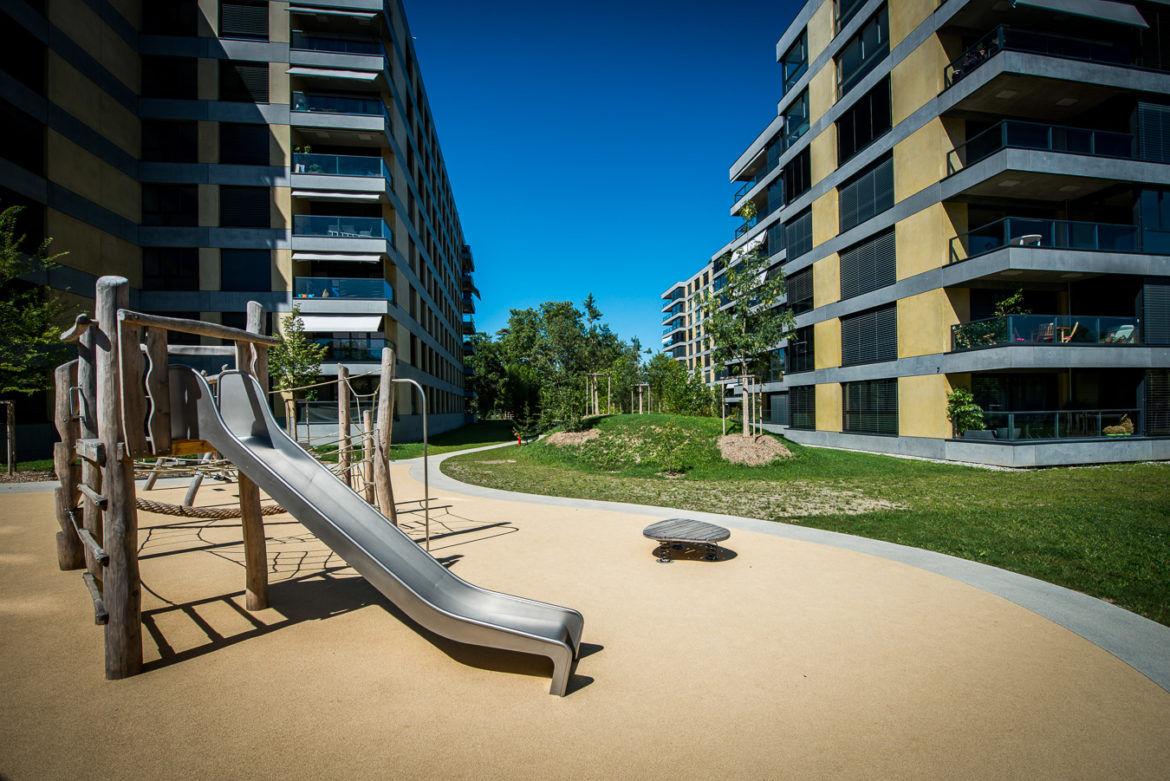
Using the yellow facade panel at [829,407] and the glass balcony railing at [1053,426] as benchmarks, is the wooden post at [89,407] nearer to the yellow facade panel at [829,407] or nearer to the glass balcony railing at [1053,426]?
the glass balcony railing at [1053,426]

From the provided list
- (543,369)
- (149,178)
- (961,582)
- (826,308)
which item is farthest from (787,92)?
(149,178)

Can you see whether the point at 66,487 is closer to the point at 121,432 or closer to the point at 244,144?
the point at 121,432

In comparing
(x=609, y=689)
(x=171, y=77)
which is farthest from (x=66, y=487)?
(x=171, y=77)

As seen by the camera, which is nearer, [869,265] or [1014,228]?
[1014,228]

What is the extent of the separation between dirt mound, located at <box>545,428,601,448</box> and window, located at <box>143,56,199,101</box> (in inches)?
899

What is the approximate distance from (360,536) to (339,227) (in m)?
24.1

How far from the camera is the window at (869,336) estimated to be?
65.7ft

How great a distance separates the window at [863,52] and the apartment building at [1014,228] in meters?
0.12

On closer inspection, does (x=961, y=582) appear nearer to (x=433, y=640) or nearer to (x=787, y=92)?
(x=433, y=640)

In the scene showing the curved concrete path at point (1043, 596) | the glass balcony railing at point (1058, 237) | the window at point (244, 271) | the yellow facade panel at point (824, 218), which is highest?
the yellow facade panel at point (824, 218)

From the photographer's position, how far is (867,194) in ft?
70.2

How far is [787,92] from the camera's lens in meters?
27.7

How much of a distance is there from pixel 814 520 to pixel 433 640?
698 centimetres

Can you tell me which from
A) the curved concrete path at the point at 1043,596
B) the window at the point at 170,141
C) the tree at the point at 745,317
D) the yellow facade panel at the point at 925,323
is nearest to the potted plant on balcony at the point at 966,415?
the yellow facade panel at the point at 925,323
